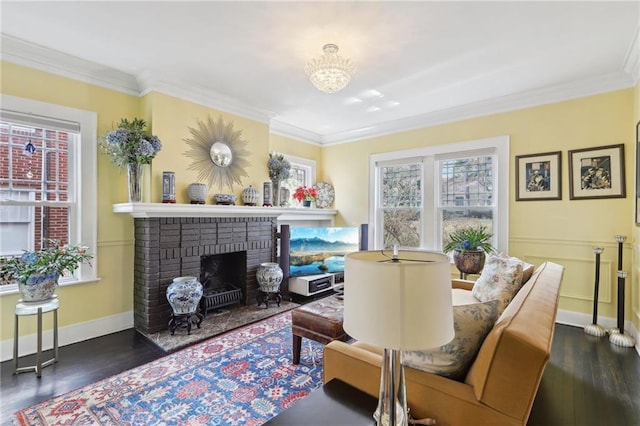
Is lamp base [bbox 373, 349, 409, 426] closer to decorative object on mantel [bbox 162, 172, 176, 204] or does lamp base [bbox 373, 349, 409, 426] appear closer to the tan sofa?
the tan sofa

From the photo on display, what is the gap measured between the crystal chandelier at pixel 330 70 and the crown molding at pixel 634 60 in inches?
94.8

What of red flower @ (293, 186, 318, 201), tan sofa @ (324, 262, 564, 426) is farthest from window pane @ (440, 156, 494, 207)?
tan sofa @ (324, 262, 564, 426)

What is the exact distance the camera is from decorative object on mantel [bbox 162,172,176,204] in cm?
332

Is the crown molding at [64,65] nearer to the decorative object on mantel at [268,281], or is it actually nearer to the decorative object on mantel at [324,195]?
the decorative object on mantel at [268,281]

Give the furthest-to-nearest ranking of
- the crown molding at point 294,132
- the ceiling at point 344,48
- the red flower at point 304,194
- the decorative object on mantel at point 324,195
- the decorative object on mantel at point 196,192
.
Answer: the decorative object on mantel at point 324,195, the red flower at point 304,194, the crown molding at point 294,132, the decorative object on mantel at point 196,192, the ceiling at point 344,48

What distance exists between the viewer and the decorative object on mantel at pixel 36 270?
2.46 metres

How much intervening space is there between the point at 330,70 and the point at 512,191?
2914 mm

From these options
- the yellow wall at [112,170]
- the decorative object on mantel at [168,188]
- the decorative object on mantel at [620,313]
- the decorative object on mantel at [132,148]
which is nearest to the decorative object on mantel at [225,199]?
the yellow wall at [112,170]

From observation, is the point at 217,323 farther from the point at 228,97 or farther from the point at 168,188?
the point at 228,97

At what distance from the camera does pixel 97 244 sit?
10.5 feet

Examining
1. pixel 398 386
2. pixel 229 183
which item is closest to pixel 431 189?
pixel 229 183

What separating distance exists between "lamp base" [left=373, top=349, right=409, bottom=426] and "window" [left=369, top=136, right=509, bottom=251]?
3.62 metres

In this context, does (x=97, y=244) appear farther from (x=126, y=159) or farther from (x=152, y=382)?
(x=152, y=382)

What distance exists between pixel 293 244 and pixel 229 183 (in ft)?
4.14
